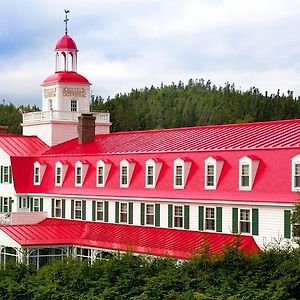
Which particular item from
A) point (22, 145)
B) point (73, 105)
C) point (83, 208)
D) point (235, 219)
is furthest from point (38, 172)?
point (235, 219)

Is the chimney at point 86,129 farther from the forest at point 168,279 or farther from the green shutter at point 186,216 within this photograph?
the forest at point 168,279

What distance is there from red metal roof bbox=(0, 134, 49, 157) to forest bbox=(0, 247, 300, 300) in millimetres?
21375

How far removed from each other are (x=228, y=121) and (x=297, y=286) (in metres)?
101

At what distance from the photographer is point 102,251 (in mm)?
41406

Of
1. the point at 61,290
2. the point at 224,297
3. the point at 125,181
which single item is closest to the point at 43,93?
the point at 125,181

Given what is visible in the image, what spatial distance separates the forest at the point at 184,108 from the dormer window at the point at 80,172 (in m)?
56.6

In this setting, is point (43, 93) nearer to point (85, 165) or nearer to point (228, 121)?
point (85, 165)

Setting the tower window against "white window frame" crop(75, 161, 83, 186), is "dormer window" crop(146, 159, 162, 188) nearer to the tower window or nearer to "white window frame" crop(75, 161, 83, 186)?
"white window frame" crop(75, 161, 83, 186)

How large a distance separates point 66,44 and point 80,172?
14.6m

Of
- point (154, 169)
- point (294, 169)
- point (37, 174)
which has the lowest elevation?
point (37, 174)

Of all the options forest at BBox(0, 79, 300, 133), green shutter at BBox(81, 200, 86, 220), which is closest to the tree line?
forest at BBox(0, 79, 300, 133)

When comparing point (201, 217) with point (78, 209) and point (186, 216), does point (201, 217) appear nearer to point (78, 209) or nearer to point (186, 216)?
point (186, 216)

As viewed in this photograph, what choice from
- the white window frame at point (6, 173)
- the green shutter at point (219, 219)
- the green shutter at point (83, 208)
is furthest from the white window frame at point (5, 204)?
the green shutter at point (219, 219)

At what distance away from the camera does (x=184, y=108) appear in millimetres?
164375
